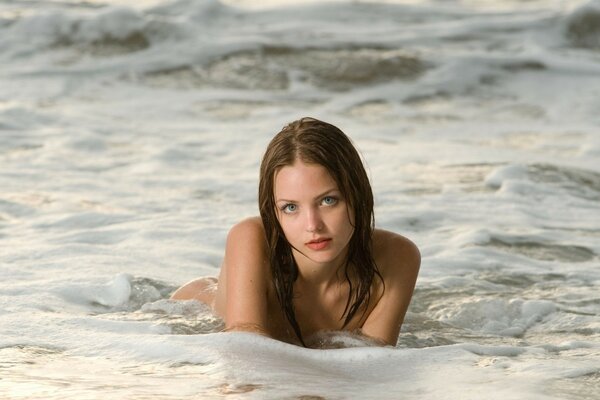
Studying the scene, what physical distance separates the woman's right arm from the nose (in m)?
0.36

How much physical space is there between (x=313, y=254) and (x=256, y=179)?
3.92 metres

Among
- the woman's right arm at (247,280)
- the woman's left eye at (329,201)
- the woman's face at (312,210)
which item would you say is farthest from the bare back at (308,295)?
the woman's left eye at (329,201)

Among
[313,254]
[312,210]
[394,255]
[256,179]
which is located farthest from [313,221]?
→ [256,179]

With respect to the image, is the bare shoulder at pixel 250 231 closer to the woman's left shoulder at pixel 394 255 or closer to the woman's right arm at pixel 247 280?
the woman's right arm at pixel 247 280

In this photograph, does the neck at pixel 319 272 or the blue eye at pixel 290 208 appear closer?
the blue eye at pixel 290 208

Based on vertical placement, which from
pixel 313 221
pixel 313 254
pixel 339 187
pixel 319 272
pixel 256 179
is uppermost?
pixel 339 187

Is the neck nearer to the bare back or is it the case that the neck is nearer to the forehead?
the bare back

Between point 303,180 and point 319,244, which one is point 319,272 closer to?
point 319,244

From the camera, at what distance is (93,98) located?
35.6 ft

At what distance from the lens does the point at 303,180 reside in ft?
13.8

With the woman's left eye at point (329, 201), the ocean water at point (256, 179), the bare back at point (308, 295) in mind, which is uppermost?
the woman's left eye at point (329, 201)

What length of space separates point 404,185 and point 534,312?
2.65 meters

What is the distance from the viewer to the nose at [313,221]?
13.7 ft

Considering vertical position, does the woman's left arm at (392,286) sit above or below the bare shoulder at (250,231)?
below
